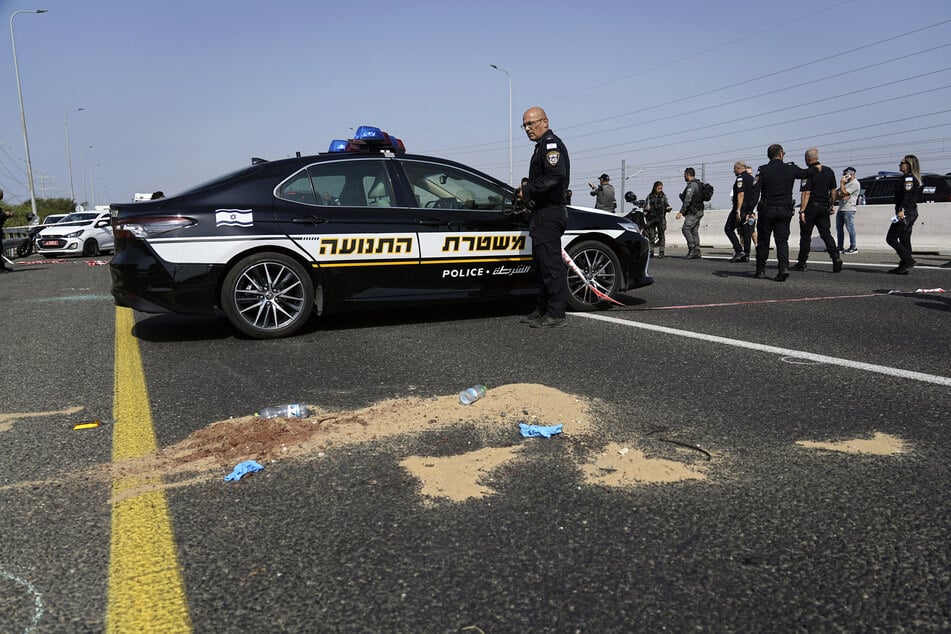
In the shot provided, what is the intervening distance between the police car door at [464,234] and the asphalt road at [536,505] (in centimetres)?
131

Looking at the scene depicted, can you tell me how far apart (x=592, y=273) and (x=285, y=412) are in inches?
159

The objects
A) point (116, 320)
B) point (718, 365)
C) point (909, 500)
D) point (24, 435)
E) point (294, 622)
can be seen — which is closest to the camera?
point (294, 622)

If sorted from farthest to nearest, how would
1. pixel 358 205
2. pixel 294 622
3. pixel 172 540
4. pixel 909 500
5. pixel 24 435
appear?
pixel 358 205 < pixel 24 435 < pixel 909 500 < pixel 172 540 < pixel 294 622

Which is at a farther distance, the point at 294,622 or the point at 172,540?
the point at 172,540

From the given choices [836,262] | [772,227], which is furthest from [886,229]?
[772,227]

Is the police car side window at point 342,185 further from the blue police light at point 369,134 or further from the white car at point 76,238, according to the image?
the white car at point 76,238

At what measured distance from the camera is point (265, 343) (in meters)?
5.73

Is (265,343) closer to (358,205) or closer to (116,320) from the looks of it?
(358,205)

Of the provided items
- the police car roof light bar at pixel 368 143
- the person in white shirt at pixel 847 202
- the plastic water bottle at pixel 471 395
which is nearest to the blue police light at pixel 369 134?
the police car roof light bar at pixel 368 143

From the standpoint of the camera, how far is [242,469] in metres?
2.84

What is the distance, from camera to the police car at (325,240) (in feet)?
18.4

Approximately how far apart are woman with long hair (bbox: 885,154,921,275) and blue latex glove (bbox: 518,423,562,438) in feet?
30.5

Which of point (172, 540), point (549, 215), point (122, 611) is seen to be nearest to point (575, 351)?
point (549, 215)

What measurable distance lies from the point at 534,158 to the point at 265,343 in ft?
8.88
